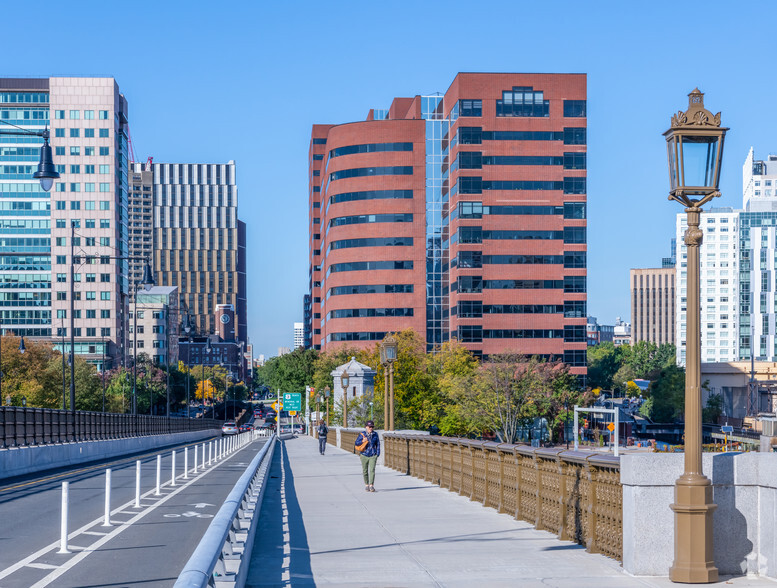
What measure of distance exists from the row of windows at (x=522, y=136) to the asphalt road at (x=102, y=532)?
9708 centimetres

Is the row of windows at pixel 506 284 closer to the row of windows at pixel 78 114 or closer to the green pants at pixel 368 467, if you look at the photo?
the row of windows at pixel 78 114

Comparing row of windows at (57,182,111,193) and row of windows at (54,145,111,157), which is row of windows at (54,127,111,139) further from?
row of windows at (57,182,111,193)

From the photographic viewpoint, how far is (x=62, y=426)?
48438mm

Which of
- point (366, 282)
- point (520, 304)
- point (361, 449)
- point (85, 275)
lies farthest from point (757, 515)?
point (85, 275)

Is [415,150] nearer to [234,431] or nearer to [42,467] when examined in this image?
[234,431]

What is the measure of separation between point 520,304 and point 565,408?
581 inches

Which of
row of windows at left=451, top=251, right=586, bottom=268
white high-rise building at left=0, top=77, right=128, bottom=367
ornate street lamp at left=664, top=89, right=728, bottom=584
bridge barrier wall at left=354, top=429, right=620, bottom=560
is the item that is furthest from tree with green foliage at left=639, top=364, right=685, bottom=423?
ornate street lamp at left=664, top=89, right=728, bottom=584

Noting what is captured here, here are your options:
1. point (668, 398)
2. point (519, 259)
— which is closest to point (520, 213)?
point (519, 259)

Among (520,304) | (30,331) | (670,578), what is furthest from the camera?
(30,331)

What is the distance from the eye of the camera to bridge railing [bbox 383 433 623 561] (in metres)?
12.0

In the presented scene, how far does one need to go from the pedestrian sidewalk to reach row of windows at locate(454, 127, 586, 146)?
104 meters

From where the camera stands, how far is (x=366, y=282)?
131500 mm

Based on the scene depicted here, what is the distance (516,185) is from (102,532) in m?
110

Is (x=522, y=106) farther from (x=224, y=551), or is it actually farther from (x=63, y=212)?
(x=224, y=551)
